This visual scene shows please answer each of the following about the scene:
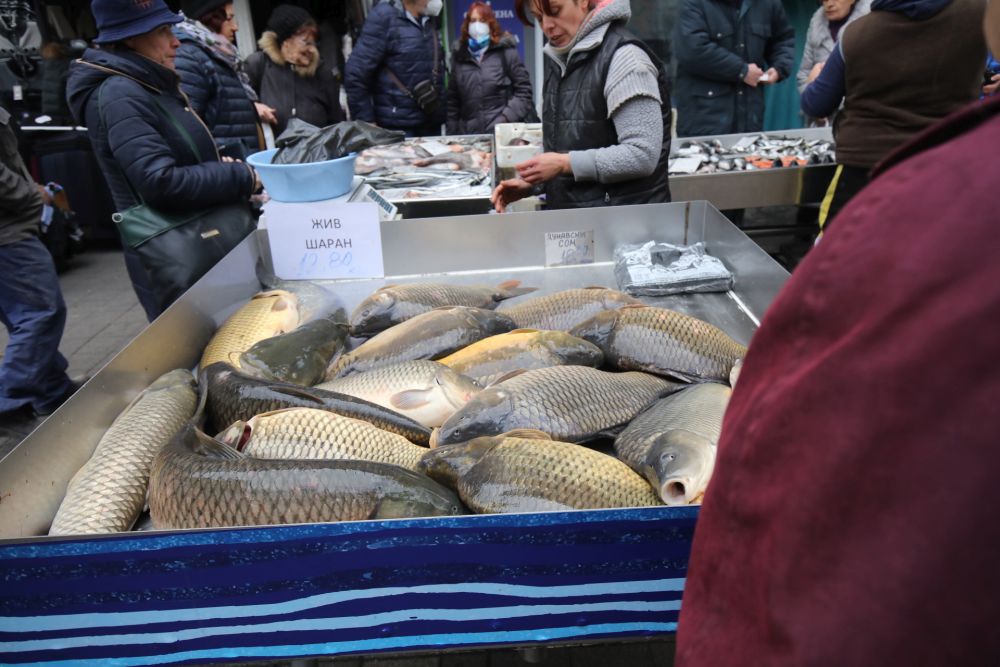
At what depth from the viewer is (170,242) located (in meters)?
2.92

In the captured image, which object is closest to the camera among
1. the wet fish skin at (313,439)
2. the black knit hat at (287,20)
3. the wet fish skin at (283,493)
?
the wet fish skin at (283,493)

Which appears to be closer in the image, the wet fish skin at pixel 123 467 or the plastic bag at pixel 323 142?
the wet fish skin at pixel 123 467

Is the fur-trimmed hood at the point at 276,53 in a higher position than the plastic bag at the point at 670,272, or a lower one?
higher

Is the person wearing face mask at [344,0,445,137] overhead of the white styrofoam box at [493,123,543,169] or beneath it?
overhead

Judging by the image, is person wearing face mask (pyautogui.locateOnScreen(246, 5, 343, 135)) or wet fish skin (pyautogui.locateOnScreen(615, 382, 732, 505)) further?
person wearing face mask (pyautogui.locateOnScreen(246, 5, 343, 135))

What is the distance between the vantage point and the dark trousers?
3861 millimetres

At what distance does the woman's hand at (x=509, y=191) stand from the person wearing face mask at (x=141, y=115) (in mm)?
1272

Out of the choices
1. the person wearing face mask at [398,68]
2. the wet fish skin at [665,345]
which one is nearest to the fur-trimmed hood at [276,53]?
the person wearing face mask at [398,68]

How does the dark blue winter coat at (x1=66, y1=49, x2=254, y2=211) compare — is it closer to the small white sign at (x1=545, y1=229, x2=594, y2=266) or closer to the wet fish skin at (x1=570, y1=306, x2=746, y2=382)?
the small white sign at (x1=545, y1=229, x2=594, y2=266)

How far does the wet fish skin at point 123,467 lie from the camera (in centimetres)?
147

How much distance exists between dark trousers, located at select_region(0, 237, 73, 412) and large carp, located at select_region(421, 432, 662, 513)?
3546 millimetres

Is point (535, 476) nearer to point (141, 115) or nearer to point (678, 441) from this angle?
point (678, 441)

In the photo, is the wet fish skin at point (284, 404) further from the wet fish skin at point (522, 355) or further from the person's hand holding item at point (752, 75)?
the person's hand holding item at point (752, 75)

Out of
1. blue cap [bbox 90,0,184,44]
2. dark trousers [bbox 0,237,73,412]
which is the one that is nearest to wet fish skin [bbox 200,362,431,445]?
blue cap [bbox 90,0,184,44]
